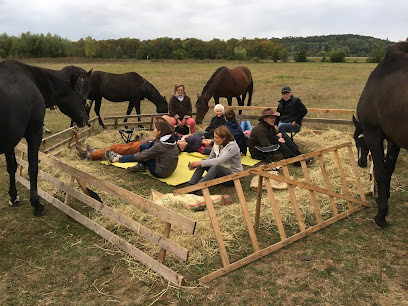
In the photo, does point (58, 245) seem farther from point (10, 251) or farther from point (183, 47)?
point (183, 47)

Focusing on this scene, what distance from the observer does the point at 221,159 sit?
18.1 ft

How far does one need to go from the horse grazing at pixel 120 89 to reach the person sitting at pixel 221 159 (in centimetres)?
676

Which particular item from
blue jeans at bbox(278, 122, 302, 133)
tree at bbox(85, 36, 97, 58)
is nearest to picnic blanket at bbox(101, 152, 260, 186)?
blue jeans at bbox(278, 122, 302, 133)

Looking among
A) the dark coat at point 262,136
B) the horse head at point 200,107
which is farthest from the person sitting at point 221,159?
the horse head at point 200,107

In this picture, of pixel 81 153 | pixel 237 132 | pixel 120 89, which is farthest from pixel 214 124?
pixel 120 89

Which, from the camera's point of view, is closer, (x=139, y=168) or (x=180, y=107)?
(x=139, y=168)

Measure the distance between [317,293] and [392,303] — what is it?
0.68 meters

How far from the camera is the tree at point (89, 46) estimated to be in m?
77.2

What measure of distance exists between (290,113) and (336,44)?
162875mm

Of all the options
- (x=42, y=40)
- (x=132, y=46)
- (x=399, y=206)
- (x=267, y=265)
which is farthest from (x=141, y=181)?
(x=132, y=46)

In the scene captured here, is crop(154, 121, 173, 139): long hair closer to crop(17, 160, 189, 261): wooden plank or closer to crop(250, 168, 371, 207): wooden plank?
crop(17, 160, 189, 261): wooden plank

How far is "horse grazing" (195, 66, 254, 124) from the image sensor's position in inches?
420

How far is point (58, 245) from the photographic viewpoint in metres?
4.25

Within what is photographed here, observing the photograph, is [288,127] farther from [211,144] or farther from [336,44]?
[336,44]
